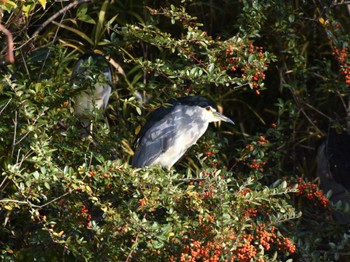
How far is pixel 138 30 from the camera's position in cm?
332

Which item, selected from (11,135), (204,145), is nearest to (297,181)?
(204,145)

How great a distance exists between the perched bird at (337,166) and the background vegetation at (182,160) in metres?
0.12

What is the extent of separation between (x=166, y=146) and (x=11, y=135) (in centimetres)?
72

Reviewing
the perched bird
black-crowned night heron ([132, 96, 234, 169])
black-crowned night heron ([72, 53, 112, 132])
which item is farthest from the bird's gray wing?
the perched bird

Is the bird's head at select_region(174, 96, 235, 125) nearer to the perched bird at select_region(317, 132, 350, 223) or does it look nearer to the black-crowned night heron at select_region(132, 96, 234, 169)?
the black-crowned night heron at select_region(132, 96, 234, 169)

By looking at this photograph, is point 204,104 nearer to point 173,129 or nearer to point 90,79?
point 173,129

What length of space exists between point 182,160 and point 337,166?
714mm

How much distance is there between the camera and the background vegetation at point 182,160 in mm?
2830

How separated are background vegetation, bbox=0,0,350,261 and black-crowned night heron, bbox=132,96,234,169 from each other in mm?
61

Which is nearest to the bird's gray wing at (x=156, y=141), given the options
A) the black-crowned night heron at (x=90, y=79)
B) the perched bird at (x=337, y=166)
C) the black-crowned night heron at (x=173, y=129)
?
the black-crowned night heron at (x=173, y=129)

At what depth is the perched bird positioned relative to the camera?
3.92m

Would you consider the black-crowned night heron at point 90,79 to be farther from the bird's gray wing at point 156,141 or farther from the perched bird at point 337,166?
the perched bird at point 337,166

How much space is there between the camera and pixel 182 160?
424 cm

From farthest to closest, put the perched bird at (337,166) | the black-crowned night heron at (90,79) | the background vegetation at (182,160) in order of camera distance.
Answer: the perched bird at (337,166), the black-crowned night heron at (90,79), the background vegetation at (182,160)
